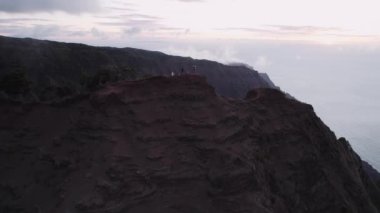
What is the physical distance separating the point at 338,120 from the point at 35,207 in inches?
6129

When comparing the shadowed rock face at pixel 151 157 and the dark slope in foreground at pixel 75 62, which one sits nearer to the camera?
the shadowed rock face at pixel 151 157

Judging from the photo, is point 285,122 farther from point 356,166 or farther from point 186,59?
point 186,59

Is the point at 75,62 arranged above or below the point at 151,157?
above

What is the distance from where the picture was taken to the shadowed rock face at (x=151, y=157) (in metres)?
21.6

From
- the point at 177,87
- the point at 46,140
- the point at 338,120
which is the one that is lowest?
the point at 338,120

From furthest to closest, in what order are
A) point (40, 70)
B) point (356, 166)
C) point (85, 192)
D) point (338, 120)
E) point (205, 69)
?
point (338, 120) < point (205, 69) < point (40, 70) < point (356, 166) < point (85, 192)

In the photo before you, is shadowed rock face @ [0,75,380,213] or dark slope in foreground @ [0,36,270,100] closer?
shadowed rock face @ [0,75,380,213]

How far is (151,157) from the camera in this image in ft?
73.4

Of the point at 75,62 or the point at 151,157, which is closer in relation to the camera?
the point at 151,157

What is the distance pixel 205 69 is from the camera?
300 feet

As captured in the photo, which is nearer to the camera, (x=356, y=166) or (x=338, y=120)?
(x=356, y=166)

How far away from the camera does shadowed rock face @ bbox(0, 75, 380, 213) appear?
21562mm

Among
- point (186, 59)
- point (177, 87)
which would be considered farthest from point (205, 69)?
point (177, 87)

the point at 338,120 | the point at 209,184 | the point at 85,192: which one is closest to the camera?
the point at 85,192
